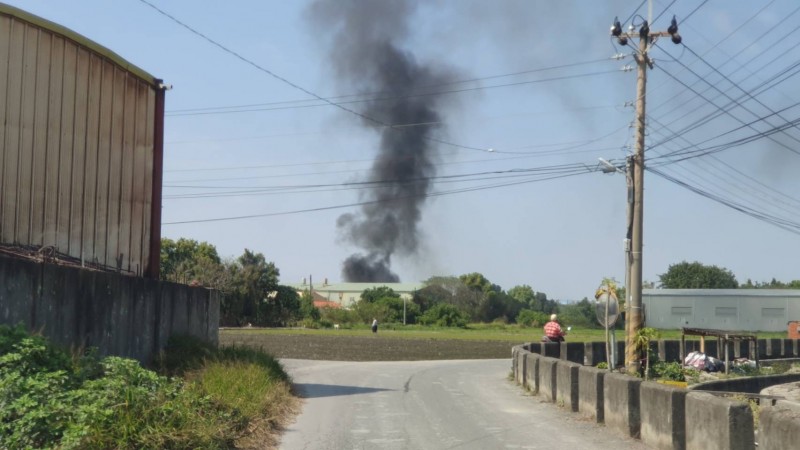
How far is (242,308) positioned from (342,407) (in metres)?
68.5

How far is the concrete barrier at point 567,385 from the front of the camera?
1570 centimetres

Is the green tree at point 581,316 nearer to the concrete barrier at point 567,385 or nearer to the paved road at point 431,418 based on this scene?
the paved road at point 431,418

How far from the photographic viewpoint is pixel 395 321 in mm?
100562

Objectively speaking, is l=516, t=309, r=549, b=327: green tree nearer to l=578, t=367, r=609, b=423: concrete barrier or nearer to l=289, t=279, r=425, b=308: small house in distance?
l=289, t=279, r=425, b=308: small house in distance

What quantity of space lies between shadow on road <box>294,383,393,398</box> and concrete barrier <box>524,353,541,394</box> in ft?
10.6

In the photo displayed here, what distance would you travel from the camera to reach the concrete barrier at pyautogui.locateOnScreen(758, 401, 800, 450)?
25.9 ft

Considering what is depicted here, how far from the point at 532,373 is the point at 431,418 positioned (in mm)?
5406

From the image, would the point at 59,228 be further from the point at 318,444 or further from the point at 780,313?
the point at 780,313

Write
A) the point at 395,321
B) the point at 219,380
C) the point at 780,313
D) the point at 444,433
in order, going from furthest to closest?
the point at 395,321 → the point at 780,313 → the point at 219,380 → the point at 444,433

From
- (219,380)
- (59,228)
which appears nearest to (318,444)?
(219,380)

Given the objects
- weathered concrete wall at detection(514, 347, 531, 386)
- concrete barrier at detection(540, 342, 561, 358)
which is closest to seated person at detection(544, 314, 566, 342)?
concrete barrier at detection(540, 342, 561, 358)

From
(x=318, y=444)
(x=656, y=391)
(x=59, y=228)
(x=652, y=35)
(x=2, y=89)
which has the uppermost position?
(x=652, y=35)

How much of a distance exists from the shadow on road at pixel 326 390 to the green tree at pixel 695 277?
346 feet

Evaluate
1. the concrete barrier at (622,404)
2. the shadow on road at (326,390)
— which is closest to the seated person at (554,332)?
the shadow on road at (326,390)
